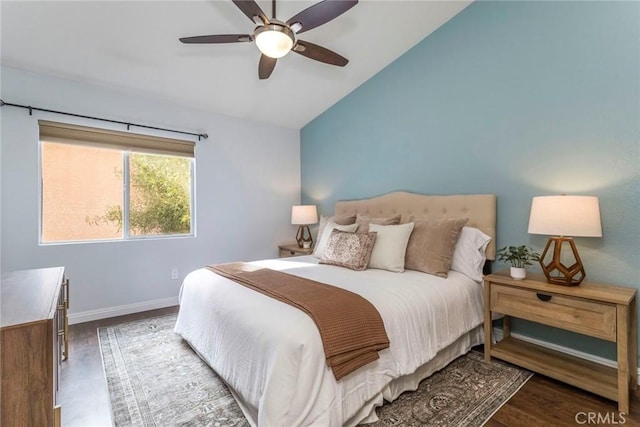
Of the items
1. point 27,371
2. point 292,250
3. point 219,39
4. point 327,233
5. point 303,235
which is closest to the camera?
point 27,371

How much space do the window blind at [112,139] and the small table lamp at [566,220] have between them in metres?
3.64

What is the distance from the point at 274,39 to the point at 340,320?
1.75 meters

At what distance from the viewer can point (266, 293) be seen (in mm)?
1855

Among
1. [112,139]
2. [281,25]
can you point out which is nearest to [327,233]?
[281,25]

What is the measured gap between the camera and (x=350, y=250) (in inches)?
104

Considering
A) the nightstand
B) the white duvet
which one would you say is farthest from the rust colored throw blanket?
the nightstand

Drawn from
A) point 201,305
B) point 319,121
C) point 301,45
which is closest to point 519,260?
point 301,45

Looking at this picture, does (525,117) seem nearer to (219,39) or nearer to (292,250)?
(219,39)

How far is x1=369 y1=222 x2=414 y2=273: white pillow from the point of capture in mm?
2471

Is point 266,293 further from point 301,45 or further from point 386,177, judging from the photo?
point 386,177

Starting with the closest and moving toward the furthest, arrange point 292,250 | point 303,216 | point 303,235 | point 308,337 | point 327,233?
point 308,337
point 327,233
point 292,250
point 303,216
point 303,235

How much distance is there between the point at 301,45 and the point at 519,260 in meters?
2.17

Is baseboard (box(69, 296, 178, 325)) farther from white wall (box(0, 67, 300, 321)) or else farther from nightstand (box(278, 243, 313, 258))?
nightstand (box(278, 243, 313, 258))

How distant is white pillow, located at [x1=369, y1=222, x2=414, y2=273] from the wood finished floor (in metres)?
1.09
